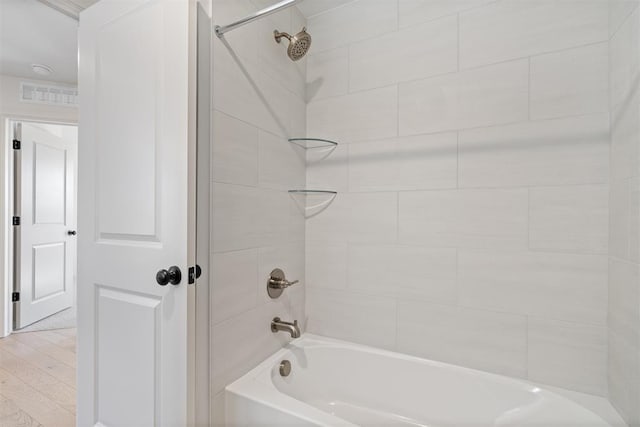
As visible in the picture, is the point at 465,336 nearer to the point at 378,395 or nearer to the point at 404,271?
the point at 404,271

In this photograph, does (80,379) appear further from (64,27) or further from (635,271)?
(64,27)

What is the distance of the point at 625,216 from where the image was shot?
3.53 feet

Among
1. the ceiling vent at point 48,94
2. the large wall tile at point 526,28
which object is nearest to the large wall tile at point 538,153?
the large wall tile at point 526,28

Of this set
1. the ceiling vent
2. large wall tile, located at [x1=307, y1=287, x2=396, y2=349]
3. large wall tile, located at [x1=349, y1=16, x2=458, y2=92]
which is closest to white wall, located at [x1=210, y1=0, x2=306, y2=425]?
large wall tile, located at [x1=307, y1=287, x2=396, y2=349]

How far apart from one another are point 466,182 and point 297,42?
1.04 meters

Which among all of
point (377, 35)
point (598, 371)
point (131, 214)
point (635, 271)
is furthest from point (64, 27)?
point (598, 371)

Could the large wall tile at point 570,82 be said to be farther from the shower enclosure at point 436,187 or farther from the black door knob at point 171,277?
the black door knob at point 171,277

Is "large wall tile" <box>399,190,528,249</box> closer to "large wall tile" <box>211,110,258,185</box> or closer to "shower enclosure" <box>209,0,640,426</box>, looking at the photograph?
"shower enclosure" <box>209,0,640,426</box>

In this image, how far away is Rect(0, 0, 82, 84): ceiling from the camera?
202cm

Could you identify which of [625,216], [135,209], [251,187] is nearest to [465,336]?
[625,216]

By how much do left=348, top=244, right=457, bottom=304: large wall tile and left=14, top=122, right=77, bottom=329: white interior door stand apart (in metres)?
3.26

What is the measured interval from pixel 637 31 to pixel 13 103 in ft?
14.0

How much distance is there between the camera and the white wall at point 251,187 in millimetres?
1258

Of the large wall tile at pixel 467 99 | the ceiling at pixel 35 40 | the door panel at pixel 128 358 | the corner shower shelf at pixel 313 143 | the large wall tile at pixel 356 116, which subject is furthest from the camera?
the ceiling at pixel 35 40
